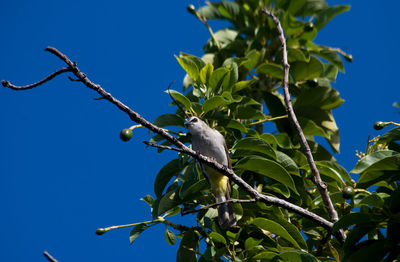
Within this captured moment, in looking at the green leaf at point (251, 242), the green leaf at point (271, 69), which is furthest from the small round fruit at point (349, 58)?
the green leaf at point (251, 242)

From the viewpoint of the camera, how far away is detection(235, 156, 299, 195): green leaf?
3225 mm

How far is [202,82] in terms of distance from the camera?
4027 mm

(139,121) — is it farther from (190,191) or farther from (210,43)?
(210,43)

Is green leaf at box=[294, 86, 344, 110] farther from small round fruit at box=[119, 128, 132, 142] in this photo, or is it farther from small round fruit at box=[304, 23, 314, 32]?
small round fruit at box=[119, 128, 132, 142]

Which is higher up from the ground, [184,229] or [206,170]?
[206,170]

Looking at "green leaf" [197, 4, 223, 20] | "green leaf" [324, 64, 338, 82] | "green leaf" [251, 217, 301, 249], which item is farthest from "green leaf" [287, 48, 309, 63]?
"green leaf" [251, 217, 301, 249]

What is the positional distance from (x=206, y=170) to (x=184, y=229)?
68cm

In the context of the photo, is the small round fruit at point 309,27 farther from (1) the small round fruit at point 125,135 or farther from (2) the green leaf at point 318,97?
(1) the small round fruit at point 125,135

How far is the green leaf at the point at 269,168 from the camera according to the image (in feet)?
10.6

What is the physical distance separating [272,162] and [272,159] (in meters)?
0.47

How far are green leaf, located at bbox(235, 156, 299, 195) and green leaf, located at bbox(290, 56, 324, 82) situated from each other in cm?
200

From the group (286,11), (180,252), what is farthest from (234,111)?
(286,11)

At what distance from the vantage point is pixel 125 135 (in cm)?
277

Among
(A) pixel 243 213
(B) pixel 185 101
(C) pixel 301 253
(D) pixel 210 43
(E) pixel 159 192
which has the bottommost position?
(C) pixel 301 253
